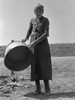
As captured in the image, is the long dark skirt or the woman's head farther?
the long dark skirt

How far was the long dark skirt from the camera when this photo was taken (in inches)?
269

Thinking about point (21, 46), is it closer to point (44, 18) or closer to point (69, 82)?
point (44, 18)

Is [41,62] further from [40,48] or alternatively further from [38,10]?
[38,10]

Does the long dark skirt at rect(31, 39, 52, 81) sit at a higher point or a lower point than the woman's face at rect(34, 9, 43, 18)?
lower

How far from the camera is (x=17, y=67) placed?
22.8 ft

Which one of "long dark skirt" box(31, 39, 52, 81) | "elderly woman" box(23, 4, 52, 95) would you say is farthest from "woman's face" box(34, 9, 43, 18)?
"long dark skirt" box(31, 39, 52, 81)

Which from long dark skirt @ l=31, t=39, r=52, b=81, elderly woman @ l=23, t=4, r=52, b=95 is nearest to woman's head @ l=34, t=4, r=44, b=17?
elderly woman @ l=23, t=4, r=52, b=95

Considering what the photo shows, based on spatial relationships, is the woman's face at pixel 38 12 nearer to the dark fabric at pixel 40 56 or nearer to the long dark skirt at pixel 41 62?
the dark fabric at pixel 40 56

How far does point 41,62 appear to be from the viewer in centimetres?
686

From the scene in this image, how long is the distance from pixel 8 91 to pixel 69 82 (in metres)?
1.92

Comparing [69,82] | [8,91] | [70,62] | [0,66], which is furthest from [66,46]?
[8,91]

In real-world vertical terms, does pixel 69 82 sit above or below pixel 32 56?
below

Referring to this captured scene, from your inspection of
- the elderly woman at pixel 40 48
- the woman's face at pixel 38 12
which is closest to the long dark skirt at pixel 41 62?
the elderly woman at pixel 40 48

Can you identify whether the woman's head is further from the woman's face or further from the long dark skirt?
the long dark skirt
